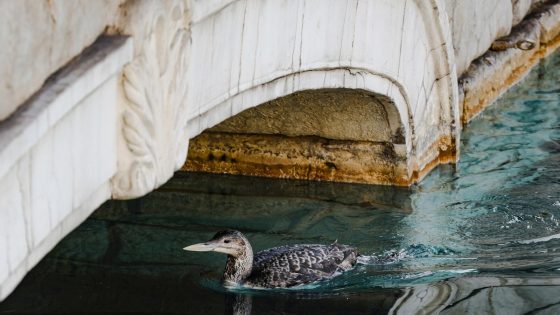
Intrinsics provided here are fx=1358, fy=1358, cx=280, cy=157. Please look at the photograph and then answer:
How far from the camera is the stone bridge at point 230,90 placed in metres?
3.57

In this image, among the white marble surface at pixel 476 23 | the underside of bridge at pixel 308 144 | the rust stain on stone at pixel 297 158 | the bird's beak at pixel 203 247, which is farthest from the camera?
the white marble surface at pixel 476 23

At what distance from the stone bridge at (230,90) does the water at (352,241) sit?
280 millimetres

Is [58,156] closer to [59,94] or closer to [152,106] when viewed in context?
[59,94]

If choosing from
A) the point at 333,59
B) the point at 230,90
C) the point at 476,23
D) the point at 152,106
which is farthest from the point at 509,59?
the point at 152,106

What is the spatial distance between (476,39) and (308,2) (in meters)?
3.66

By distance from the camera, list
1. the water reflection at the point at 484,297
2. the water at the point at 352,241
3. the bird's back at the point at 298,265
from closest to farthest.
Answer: the water reflection at the point at 484,297 < the water at the point at 352,241 < the bird's back at the point at 298,265

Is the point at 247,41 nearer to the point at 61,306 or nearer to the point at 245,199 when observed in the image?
the point at 61,306

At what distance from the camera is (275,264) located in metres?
6.55

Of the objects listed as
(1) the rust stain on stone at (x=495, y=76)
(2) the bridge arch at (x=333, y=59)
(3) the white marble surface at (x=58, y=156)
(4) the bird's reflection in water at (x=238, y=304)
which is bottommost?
(4) the bird's reflection in water at (x=238, y=304)

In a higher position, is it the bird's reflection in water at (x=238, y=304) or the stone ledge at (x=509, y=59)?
the stone ledge at (x=509, y=59)

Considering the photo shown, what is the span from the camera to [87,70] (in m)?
3.80

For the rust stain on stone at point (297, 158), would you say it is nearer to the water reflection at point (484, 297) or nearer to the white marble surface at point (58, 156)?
the water reflection at point (484, 297)

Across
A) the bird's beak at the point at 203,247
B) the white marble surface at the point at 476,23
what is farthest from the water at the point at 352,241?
the white marble surface at the point at 476,23

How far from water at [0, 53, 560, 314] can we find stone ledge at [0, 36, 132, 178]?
218cm
